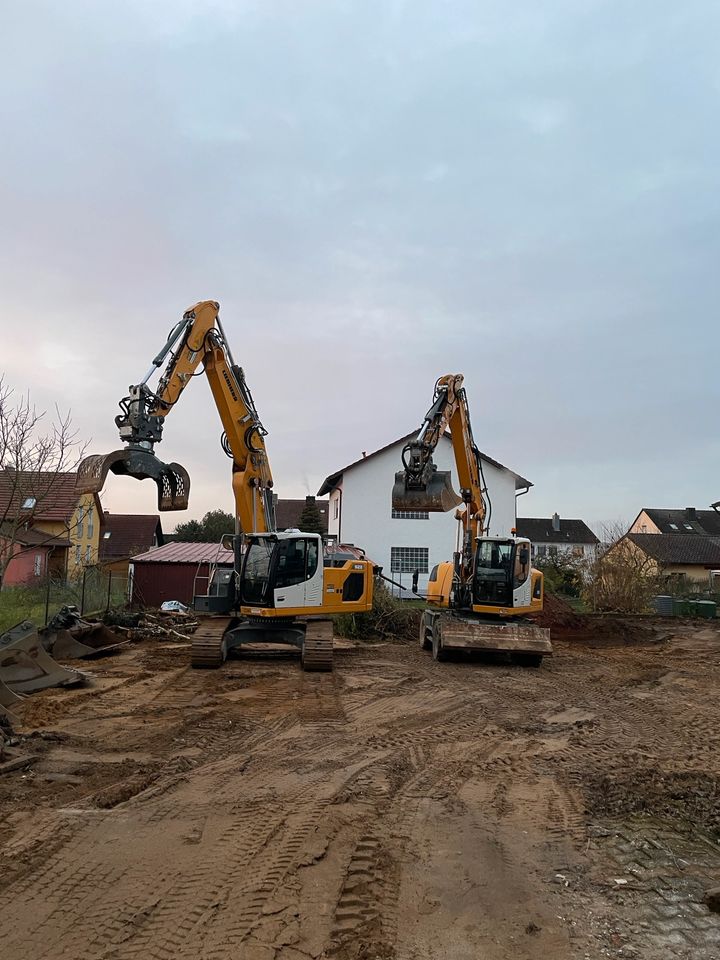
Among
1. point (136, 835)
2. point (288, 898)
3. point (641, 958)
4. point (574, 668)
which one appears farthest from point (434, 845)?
point (574, 668)

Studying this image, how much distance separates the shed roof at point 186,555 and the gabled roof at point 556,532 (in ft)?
129

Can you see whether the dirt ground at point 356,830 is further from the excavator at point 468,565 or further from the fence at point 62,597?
the fence at point 62,597

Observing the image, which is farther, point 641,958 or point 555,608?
point 555,608

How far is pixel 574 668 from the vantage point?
1555cm

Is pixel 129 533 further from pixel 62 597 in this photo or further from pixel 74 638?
pixel 74 638

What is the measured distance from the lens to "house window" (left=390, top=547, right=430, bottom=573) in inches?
1379

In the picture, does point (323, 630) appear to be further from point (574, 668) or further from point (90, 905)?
point (90, 905)

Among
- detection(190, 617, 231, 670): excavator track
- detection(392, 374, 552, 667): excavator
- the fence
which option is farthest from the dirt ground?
the fence

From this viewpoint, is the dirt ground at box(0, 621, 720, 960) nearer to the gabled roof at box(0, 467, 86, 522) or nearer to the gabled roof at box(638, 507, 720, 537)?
the gabled roof at box(0, 467, 86, 522)

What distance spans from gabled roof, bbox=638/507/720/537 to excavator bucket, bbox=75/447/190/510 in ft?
192

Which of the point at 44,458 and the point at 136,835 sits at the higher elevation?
the point at 44,458

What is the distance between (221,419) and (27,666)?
5.53m

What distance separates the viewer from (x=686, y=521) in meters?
65.2

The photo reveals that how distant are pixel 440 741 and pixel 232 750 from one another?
2.35 meters
